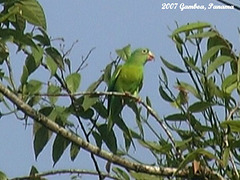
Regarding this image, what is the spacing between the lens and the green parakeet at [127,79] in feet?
3.08

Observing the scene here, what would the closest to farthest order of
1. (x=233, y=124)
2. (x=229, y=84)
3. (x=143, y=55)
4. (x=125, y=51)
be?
(x=233, y=124)
(x=229, y=84)
(x=125, y=51)
(x=143, y=55)

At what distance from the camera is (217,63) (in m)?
0.79

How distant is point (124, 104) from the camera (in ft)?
3.23

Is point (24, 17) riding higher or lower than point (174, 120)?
higher

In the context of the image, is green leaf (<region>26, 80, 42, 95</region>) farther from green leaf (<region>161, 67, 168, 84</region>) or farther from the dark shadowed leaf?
green leaf (<region>161, 67, 168, 84</region>)

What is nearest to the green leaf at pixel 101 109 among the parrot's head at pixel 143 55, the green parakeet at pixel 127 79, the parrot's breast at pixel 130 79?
the green parakeet at pixel 127 79

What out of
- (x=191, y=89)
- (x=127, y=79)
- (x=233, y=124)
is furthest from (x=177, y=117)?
(x=127, y=79)

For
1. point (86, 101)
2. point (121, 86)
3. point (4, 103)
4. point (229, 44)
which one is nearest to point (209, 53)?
point (229, 44)

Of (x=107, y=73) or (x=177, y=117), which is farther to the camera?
(x=107, y=73)

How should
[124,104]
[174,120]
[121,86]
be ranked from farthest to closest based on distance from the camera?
1. [121,86]
2. [124,104]
3. [174,120]

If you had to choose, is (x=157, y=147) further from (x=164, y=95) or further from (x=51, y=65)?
(x=51, y=65)

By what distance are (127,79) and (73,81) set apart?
0.48 meters

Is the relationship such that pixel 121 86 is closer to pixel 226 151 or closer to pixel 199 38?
pixel 199 38

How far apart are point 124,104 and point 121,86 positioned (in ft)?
1.34
